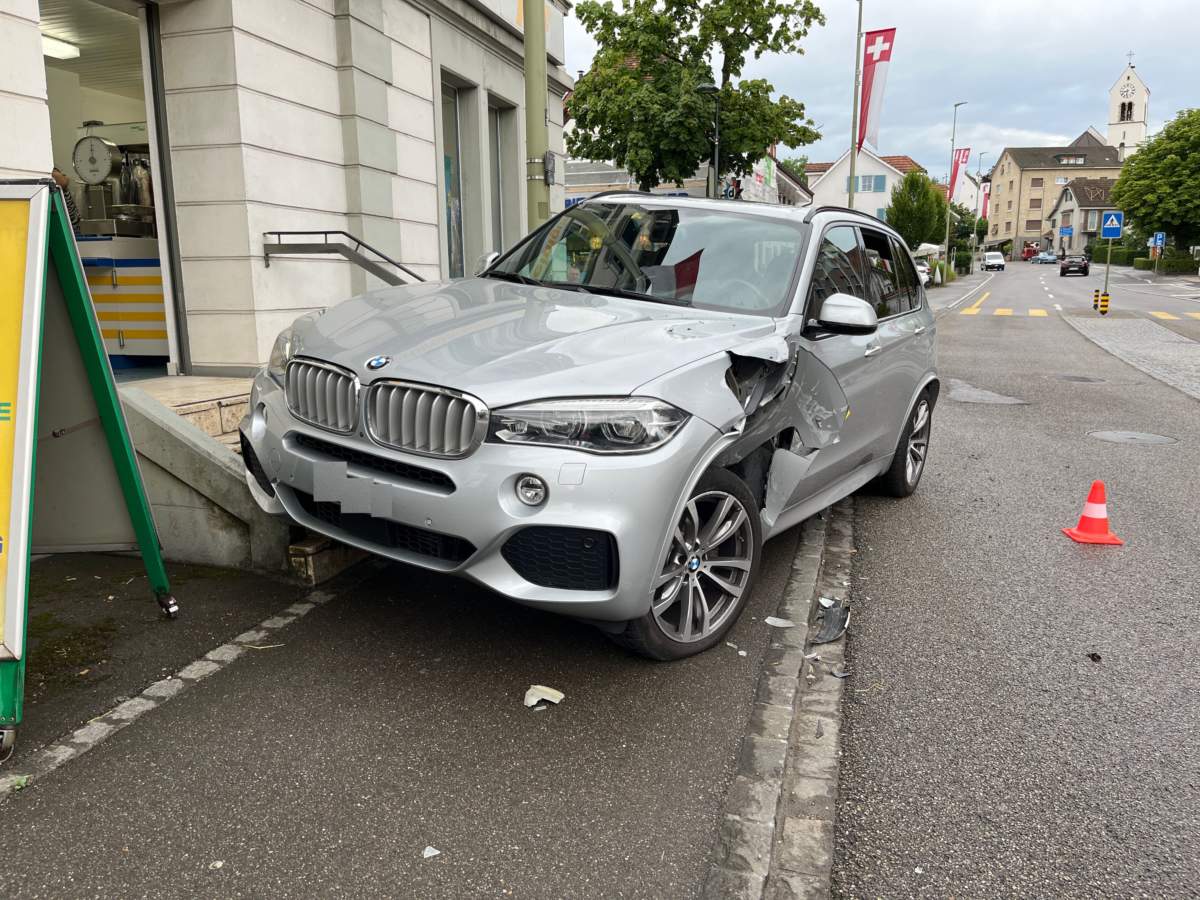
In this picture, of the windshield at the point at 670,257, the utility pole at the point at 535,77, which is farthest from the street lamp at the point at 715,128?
the windshield at the point at 670,257

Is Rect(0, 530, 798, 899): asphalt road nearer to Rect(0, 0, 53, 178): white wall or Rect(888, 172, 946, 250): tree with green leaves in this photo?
Rect(0, 0, 53, 178): white wall

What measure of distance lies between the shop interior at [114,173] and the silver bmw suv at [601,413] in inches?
180

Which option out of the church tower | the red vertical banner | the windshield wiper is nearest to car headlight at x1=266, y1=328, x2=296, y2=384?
the windshield wiper

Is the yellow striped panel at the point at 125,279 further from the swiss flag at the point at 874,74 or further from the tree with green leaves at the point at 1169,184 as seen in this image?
the tree with green leaves at the point at 1169,184

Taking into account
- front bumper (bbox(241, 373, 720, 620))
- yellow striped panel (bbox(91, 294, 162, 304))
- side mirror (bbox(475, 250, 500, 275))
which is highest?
side mirror (bbox(475, 250, 500, 275))

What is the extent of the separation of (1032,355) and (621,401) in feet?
54.7

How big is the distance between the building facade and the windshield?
3.43 metres

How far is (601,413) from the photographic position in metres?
3.21

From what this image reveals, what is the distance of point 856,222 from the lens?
5.56 meters

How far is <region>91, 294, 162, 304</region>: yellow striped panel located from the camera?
8432 millimetres

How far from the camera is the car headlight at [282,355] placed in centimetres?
403

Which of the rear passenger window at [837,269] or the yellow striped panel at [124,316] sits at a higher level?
the rear passenger window at [837,269]

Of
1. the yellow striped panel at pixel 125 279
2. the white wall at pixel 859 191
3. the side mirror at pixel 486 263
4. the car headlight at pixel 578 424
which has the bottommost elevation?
the car headlight at pixel 578 424

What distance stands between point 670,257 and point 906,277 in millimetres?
2463
